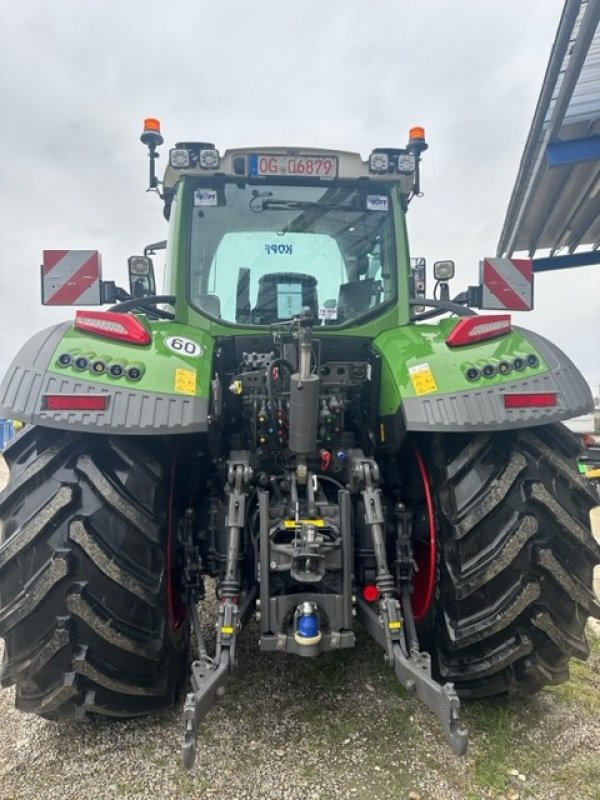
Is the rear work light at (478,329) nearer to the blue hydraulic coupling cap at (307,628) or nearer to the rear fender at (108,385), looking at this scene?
the rear fender at (108,385)

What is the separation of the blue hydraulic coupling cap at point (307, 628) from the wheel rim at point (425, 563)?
0.63 m

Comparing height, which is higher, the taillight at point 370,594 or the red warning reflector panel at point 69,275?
the red warning reflector panel at point 69,275

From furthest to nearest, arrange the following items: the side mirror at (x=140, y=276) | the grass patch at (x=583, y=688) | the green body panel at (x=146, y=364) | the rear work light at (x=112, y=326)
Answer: the side mirror at (x=140, y=276) → the grass patch at (x=583, y=688) → the rear work light at (x=112, y=326) → the green body panel at (x=146, y=364)

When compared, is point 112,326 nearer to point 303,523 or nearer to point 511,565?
point 303,523

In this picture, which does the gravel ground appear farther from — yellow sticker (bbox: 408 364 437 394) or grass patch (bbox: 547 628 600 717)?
yellow sticker (bbox: 408 364 437 394)

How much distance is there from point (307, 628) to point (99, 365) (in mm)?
1253

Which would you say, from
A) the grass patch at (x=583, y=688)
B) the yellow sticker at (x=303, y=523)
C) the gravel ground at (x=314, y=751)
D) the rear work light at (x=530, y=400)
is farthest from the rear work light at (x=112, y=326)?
the grass patch at (x=583, y=688)

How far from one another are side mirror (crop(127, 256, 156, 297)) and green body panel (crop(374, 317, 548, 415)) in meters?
1.58

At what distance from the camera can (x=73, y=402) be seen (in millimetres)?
1982

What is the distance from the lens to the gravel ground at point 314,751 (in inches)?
77.8

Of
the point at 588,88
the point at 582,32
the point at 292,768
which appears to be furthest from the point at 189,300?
the point at 588,88

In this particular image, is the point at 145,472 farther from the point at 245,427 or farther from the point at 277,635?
the point at 277,635

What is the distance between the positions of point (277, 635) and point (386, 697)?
818 mm

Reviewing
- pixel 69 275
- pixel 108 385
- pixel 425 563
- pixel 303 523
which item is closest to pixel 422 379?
pixel 303 523
